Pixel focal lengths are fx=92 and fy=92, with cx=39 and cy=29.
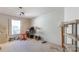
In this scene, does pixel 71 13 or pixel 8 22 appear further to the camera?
pixel 8 22

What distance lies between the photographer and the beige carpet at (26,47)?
5.60ft

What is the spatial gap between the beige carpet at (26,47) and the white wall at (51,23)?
128 mm

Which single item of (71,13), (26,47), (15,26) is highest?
(71,13)

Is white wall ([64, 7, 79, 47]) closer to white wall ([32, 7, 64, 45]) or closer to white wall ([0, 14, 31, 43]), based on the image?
white wall ([32, 7, 64, 45])

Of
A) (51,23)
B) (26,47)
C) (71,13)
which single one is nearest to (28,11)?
(51,23)

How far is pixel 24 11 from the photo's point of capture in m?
1.78

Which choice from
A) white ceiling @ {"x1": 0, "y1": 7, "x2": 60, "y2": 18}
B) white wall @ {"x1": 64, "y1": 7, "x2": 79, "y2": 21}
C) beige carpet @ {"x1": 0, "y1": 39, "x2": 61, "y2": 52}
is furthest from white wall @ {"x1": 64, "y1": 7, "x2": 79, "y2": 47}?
beige carpet @ {"x1": 0, "y1": 39, "x2": 61, "y2": 52}

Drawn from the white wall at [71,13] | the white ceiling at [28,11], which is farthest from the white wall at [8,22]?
the white wall at [71,13]

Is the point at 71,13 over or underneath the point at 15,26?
over

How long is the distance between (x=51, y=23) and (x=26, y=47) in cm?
66

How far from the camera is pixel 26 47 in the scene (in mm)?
1747

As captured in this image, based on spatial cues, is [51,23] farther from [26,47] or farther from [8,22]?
[8,22]
